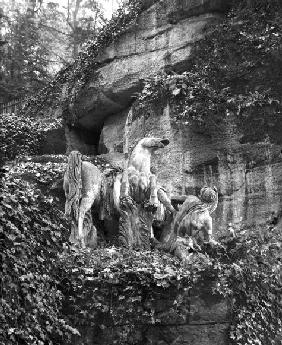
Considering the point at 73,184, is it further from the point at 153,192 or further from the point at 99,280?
the point at 99,280

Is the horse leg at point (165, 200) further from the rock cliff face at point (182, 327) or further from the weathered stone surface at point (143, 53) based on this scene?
the weathered stone surface at point (143, 53)

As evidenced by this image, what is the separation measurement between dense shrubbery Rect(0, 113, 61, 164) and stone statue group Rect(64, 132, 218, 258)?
207 inches

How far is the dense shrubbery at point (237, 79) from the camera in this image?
13.3 meters

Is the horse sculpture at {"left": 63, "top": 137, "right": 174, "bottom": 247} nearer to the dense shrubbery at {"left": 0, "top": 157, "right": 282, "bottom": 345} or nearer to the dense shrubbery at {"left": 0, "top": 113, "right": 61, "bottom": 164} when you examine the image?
the dense shrubbery at {"left": 0, "top": 157, "right": 282, "bottom": 345}

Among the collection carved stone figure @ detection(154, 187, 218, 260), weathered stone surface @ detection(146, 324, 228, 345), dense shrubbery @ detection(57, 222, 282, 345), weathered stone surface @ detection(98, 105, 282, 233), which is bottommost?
weathered stone surface @ detection(146, 324, 228, 345)

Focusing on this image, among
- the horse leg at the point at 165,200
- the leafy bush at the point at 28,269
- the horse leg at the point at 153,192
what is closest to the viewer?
the leafy bush at the point at 28,269

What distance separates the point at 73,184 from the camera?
10.3 meters

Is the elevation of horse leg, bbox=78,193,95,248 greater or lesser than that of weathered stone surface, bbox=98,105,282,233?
lesser

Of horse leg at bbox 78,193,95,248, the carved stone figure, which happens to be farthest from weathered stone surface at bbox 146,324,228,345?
horse leg at bbox 78,193,95,248

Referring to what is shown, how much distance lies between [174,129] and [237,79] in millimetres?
1856

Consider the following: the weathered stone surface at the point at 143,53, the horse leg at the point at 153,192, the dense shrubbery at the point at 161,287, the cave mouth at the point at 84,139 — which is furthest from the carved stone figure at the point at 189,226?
the cave mouth at the point at 84,139

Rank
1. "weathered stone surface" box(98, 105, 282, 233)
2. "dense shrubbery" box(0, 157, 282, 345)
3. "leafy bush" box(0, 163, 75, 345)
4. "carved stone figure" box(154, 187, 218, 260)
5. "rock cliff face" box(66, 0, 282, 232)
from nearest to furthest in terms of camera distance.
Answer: "leafy bush" box(0, 163, 75, 345)
"dense shrubbery" box(0, 157, 282, 345)
"carved stone figure" box(154, 187, 218, 260)
"weathered stone surface" box(98, 105, 282, 233)
"rock cliff face" box(66, 0, 282, 232)

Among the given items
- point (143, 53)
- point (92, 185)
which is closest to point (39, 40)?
point (143, 53)

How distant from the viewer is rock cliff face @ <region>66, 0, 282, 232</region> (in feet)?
41.4
